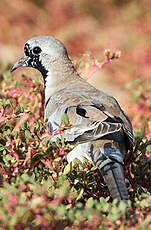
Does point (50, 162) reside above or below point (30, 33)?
below

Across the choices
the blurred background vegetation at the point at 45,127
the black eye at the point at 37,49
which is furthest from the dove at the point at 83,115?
the blurred background vegetation at the point at 45,127

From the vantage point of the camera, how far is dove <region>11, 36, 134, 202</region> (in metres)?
2.95

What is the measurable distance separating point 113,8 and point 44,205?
305 inches

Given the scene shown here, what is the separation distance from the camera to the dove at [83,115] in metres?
2.95

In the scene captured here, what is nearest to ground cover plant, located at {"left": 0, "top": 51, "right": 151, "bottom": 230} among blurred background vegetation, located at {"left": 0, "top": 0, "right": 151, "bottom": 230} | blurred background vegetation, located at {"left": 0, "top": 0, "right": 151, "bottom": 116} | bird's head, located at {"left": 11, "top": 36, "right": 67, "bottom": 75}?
blurred background vegetation, located at {"left": 0, "top": 0, "right": 151, "bottom": 230}

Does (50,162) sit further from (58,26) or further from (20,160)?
(58,26)

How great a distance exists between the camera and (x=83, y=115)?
3.26 meters

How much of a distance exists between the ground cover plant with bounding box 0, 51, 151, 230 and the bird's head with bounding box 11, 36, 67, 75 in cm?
29

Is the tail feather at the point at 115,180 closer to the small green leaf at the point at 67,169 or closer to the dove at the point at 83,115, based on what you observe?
the dove at the point at 83,115

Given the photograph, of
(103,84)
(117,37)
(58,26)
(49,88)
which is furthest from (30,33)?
(49,88)

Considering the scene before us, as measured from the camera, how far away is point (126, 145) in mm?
3252

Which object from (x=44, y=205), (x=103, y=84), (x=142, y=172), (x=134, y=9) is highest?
(x=134, y=9)

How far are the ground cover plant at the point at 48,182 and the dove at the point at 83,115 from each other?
0.32 ft

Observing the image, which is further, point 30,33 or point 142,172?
point 30,33
